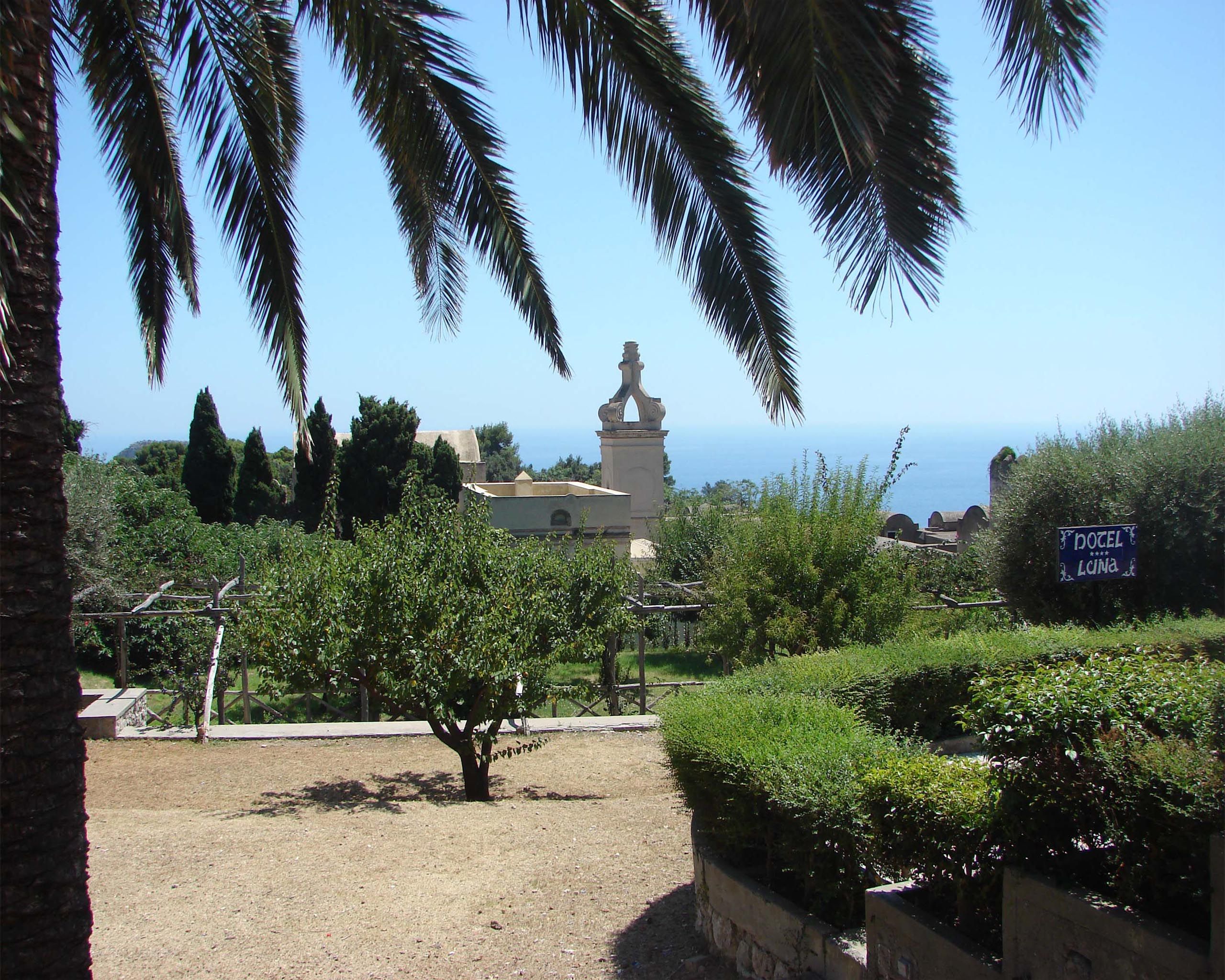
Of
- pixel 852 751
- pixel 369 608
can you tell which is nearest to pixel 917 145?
pixel 852 751

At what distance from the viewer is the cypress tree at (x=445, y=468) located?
31.1 m

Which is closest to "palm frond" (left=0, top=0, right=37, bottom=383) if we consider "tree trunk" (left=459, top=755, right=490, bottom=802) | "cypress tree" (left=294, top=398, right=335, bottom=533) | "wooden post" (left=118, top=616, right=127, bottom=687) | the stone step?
"tree trunk" (left=459, top=755, right=490, bottom=802)

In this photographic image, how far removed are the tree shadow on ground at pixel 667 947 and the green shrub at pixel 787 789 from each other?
21.8 inches

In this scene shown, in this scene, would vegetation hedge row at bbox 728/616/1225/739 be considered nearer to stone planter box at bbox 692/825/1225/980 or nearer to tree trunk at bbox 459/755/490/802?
stone planter box at bbox 692/825/1225/980

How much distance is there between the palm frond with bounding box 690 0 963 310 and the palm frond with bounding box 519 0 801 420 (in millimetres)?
748

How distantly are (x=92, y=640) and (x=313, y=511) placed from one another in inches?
537

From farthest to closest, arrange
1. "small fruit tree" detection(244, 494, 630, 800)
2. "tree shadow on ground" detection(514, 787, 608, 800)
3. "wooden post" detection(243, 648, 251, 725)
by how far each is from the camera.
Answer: "wooden post" detection(243, 648, 251, 725) → "tree shadow on ground" detection(514, 787, 608, 800) → "small fruit tree" detection(244, 494, 630, 800)

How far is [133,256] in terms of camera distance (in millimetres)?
7312

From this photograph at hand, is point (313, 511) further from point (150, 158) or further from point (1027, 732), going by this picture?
point (1027, 732)

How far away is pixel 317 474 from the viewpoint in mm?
30719

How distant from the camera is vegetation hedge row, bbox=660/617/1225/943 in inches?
128

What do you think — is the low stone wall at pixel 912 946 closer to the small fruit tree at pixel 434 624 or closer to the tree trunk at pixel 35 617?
the tree trunk at pixel 35 617

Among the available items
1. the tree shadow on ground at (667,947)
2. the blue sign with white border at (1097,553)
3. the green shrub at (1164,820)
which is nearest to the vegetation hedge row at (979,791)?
the green shrub at (1164,820)

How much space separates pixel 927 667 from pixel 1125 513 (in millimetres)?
6106
